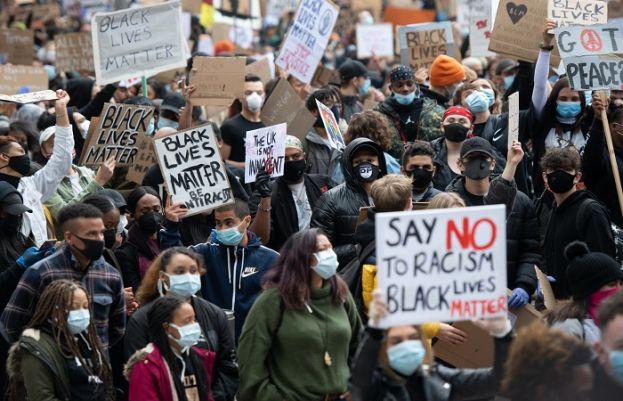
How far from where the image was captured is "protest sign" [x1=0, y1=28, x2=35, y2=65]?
57.7 feet

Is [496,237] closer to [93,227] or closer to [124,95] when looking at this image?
[93,227]

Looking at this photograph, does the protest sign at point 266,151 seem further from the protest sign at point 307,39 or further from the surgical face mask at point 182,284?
the protest sign at point 307,39

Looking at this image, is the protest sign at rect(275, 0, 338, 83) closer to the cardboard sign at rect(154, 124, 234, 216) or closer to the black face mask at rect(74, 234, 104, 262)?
the cardboard sign at rect(154, 124, 234, 216)

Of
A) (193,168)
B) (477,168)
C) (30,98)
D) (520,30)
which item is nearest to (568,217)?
(477,168)

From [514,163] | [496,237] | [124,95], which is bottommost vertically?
[124,95]

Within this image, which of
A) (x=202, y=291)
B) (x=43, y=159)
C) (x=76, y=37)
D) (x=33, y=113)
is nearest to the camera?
(x=202, y=291)

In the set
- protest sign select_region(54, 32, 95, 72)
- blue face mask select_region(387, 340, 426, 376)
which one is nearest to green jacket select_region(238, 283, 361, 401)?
blue face mask select_region(387, 340, 426, 376)

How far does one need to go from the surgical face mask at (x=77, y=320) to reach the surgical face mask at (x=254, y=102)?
5644mm

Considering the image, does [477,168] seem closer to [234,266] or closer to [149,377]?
[234,266]

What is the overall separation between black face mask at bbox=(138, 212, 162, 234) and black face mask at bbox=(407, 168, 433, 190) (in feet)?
5.66

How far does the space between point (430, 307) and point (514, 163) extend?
3.42 m

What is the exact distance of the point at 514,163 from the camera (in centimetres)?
971

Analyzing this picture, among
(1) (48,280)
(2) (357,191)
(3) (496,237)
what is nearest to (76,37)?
(2) (357,191)

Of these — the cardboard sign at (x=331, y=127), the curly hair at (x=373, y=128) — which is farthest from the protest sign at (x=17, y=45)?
the curly hair at (x=373, y=128)
